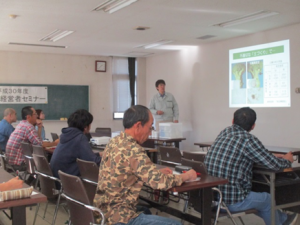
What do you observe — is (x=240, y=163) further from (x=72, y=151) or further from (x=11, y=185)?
(x=11, y=185)

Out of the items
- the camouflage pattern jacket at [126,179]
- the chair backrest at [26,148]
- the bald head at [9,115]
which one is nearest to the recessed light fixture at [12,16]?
the bald head at [9,115]

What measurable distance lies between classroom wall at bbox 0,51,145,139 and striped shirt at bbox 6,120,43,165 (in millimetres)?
3995

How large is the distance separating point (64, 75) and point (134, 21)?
389 cm

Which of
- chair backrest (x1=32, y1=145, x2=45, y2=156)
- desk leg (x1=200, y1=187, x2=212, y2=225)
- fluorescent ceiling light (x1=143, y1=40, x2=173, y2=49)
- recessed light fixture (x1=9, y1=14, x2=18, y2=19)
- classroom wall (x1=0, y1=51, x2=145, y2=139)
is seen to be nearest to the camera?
desk leg (x1=200, y1=187, x2=212, y2=225)

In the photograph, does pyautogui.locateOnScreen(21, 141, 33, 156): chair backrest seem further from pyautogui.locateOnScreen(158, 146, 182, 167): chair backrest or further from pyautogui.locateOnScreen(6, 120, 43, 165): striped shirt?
pyautogui.locateOnScreen(158, 146, 182, 167): chair backrest

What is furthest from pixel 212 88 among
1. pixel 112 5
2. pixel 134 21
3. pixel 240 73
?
pixel 112 5

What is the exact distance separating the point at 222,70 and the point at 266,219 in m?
4.69

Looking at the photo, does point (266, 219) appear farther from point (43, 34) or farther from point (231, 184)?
point (43, 34)

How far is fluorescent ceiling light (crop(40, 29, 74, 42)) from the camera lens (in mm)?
6707

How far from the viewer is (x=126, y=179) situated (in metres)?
2.17

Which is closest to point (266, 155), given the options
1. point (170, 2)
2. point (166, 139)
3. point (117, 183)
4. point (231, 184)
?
point (231, 184)

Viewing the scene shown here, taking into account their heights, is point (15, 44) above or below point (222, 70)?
above

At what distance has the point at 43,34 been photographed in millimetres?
6871

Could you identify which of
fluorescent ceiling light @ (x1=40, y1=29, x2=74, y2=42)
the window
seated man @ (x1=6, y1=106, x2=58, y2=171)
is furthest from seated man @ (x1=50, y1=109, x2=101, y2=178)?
the window
